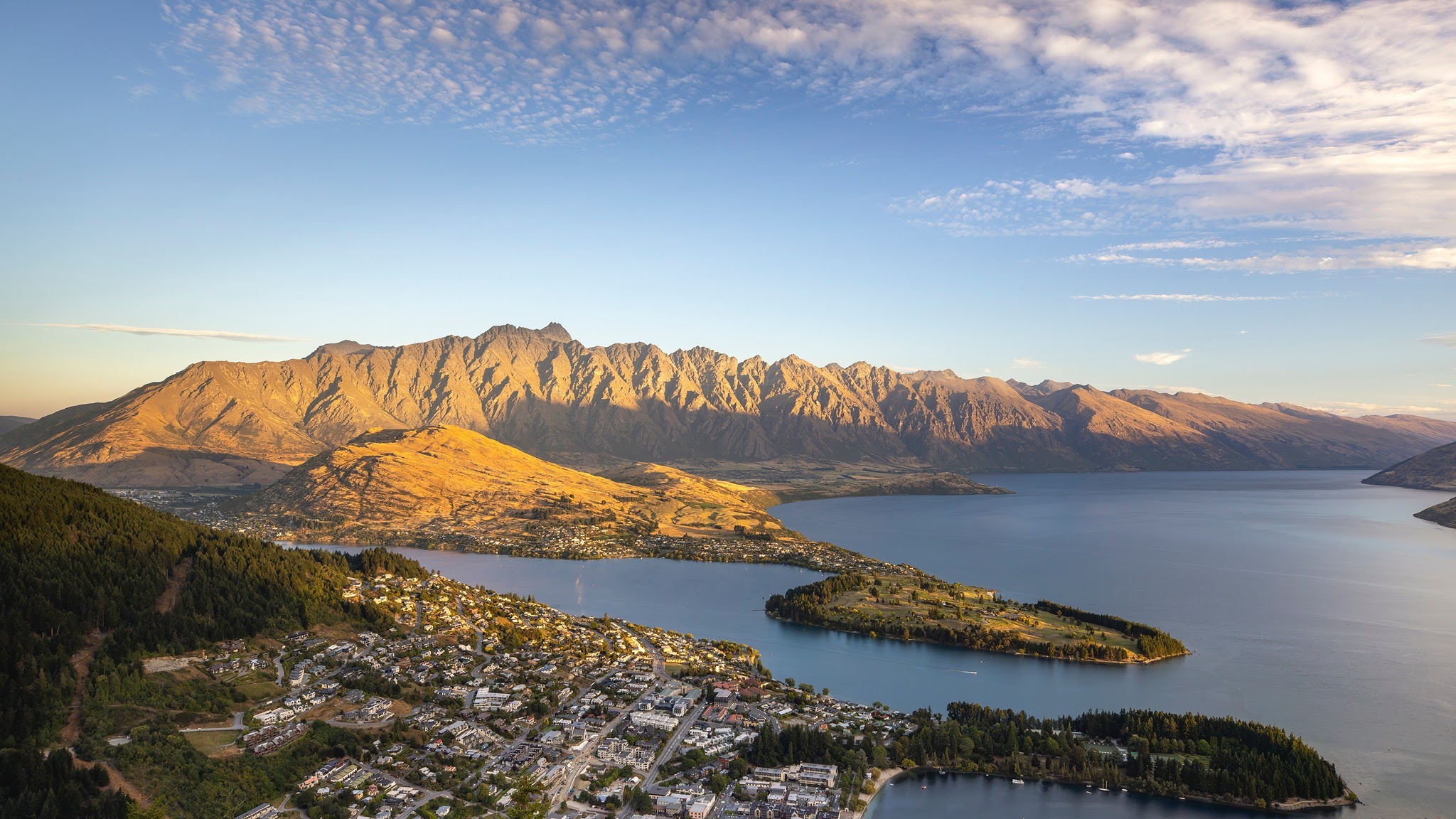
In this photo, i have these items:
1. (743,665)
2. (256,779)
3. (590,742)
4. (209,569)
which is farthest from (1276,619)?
(209,569)

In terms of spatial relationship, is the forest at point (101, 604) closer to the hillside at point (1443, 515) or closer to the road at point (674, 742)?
the road at point (674, 742)

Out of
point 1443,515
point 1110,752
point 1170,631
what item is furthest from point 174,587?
point 1443,515

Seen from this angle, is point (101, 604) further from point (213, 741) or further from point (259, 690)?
point (213, 741)

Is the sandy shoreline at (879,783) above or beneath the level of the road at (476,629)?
beneath

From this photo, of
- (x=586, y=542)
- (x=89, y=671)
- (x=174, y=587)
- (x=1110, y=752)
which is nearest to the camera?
(x=89, y=671)

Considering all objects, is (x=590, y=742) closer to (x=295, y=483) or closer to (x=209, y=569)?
(x=209, y=569)

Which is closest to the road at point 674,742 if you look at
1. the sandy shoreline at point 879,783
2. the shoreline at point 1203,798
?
the sandy shoreline at point 879,783

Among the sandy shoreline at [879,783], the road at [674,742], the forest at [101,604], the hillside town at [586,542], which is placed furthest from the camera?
the hillside town at [586,542]

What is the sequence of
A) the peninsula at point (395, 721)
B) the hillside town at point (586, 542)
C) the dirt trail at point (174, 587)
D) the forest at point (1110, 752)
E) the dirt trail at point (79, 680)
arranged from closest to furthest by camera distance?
1. the peninsula at point (395, 721)
2. the dirt trail at point (79, 680)
3. the forest at point (1110, 752)
4. the dirt trail at point (174, 587)
5. the hillside town at point (586, 542)
